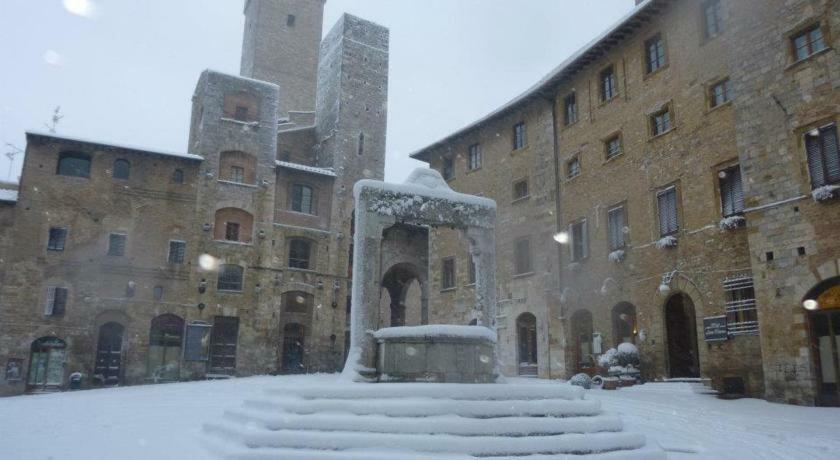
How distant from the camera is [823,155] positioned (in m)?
14.0

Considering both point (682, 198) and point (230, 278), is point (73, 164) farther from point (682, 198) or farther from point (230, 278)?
point (682, 198)

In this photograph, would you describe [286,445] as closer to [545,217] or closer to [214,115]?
[545,217]

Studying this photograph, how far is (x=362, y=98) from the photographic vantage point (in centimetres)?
3419

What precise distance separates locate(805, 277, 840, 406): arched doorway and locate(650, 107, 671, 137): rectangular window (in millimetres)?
6964

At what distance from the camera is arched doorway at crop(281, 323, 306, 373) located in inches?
1178

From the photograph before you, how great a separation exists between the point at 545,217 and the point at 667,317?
677cm

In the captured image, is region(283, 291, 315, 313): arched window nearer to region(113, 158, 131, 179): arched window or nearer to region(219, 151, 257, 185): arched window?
region(219, 151, 257, 185): arched window

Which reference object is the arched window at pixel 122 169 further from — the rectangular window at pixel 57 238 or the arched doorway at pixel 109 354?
the arched doorway at pixel 109 354

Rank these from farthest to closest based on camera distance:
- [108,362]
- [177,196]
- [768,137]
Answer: [177,196] < [108,362] < [768,137]

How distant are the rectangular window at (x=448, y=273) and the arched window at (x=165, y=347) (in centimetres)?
1187

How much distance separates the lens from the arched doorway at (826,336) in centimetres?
1358

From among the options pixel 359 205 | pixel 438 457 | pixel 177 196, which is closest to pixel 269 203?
pixel 177 196

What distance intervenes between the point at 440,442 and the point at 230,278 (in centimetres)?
2280

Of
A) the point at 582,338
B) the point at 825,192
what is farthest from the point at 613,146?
the point at 825,192
